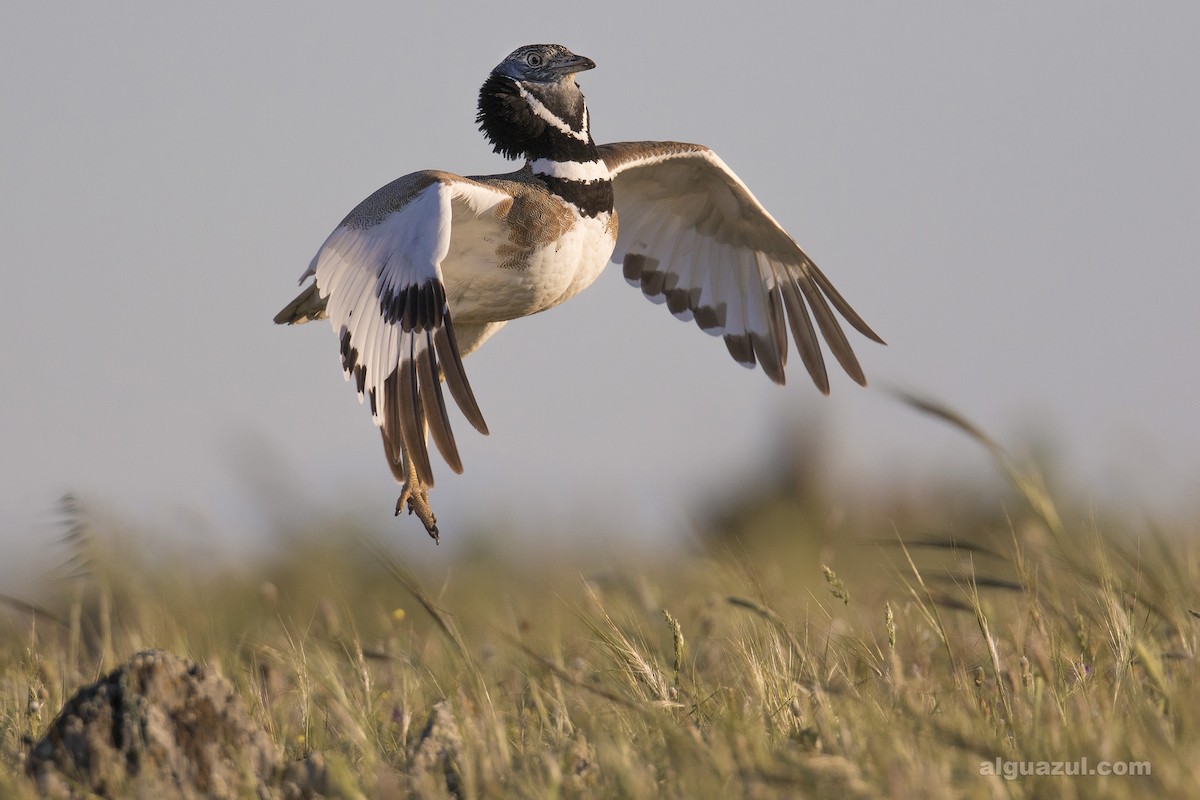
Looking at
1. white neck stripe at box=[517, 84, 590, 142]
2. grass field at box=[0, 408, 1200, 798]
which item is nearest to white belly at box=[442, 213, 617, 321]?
white neck stripe at box=[517, 84, 590, 142]

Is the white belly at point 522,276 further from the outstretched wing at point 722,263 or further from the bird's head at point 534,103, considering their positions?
the outstretched wing at point 722,263

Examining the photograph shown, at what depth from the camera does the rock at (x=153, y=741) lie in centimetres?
352

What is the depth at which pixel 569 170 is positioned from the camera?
22.9ft

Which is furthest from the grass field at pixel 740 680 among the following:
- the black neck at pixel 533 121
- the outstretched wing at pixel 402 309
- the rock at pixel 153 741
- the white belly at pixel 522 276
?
the black neck at pixel 533 121

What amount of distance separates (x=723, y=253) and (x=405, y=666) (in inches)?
162

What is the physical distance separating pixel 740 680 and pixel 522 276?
273 cm

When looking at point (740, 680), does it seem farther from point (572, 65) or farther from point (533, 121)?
point (572, 65)

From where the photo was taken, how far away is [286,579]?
8695 millimetres

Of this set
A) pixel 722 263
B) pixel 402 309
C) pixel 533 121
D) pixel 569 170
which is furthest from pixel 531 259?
pixel 722 263

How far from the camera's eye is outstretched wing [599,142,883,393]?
26.5 ft

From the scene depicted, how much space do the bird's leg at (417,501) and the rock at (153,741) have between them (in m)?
2.26

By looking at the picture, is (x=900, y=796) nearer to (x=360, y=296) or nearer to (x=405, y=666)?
(x=405, y=666)

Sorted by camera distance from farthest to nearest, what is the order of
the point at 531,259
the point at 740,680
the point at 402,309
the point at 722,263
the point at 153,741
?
1. the point at 722,263
2. the point at 531,259
3. the point at 402,309
4. the point at 740,680
5. the point at 153,741

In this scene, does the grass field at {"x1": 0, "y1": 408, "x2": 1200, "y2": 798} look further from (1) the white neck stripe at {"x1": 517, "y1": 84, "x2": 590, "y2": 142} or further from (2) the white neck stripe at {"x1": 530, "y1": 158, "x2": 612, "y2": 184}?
(1) the white neck stripe at {"x1": 517, "y1": 84, "x2": 590, "y2": 142}
